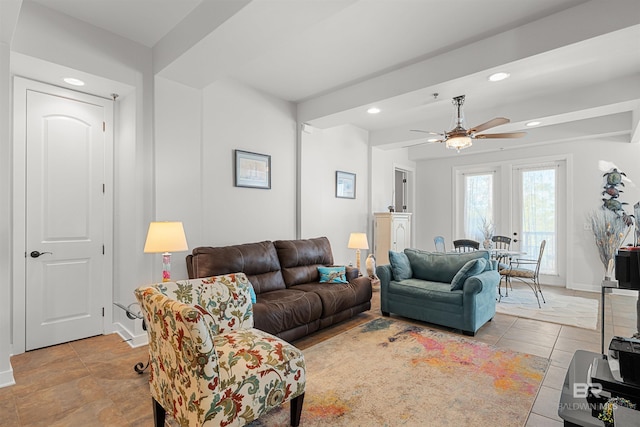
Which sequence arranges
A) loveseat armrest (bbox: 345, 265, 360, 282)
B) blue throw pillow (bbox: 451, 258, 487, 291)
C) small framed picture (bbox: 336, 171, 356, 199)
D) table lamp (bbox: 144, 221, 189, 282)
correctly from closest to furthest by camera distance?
table lamp (bbox: 144, 221, 189, 282)
blue throw pillow (bbox: 451, 258, 487, 291)
loveseat armrest (bbox: 345, 265, 360, 282)
small framed picture (bbox: 336, 171, 356, 199)

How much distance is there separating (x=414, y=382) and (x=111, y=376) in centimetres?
234

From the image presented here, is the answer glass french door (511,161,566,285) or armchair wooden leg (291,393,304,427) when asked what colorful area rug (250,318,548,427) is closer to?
armchair wooden leg (291,393,304,427)

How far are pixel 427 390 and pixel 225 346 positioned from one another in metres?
1.47

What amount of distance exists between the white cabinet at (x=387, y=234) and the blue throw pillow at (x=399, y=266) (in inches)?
62.2

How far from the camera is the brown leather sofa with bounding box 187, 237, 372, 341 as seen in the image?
119 inches

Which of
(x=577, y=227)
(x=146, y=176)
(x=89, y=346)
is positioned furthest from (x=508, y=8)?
(x=89, y=346)

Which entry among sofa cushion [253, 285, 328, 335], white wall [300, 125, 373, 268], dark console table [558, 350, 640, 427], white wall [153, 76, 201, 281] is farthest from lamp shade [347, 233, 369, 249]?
dark console table [558, 350, 640, 427]

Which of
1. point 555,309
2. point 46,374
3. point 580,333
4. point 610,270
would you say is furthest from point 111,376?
point 610,270

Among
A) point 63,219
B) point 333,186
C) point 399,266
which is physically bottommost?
point 399,266

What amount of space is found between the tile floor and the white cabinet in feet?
7.22

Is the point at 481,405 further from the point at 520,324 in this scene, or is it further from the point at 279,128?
the point at 279,128

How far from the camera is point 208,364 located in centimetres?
155

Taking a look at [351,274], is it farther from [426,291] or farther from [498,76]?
[498,76]

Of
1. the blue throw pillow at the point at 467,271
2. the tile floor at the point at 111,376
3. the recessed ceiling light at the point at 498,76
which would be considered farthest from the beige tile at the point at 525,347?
the recessed ceiling light at the point at 498,76
